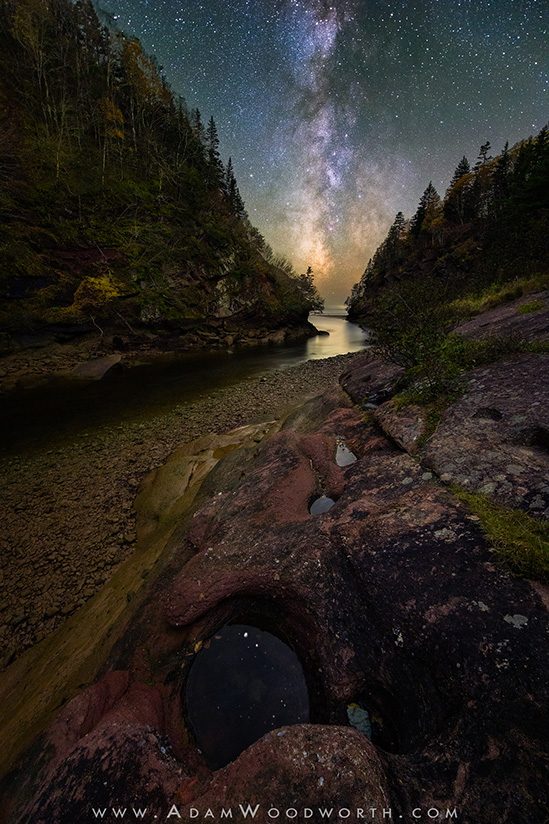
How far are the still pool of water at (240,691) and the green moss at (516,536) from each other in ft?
6.85

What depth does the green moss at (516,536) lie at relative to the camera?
244 cm

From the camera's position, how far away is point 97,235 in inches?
967

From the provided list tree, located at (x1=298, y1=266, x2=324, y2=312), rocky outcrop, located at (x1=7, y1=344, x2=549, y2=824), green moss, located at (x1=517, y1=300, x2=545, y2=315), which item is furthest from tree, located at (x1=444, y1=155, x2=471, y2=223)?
rocky outcrop, located at (x1=7, y1=344, x2=549, y2=824)

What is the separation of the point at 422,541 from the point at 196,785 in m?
2.51

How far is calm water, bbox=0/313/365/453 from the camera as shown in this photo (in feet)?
38.0

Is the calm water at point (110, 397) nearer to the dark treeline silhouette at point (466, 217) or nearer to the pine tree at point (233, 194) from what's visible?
the dark treeline silhouette at point (466, 217)

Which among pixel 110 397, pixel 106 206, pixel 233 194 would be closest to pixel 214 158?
pixel 233 194

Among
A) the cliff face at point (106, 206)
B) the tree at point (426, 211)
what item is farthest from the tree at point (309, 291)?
the tree at point (426, 211)

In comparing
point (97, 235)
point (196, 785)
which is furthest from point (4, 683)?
point (97, 235)

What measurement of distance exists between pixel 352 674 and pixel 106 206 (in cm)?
3488

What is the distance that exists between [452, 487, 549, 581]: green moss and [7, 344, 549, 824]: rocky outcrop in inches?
4.1

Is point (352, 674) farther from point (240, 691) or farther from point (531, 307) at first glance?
point (531, 307)

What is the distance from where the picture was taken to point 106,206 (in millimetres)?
26812

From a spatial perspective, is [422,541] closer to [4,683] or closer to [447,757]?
[447,757]
